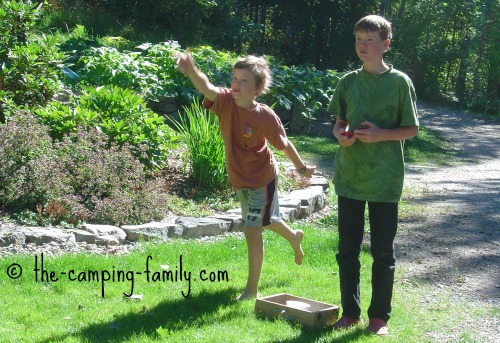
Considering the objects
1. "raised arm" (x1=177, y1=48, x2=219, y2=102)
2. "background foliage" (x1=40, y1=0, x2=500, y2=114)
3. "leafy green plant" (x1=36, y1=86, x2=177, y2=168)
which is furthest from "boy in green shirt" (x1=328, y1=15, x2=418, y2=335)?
"background foliage" (x1=40, y1=0, x2=500, y2=114)

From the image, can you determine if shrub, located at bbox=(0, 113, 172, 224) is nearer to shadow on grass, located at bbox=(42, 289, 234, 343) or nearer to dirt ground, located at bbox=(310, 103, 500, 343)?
shadow on grass, located at bbox=(42, 289, 234, 343)

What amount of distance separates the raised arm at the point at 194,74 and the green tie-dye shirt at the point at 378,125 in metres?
0.83

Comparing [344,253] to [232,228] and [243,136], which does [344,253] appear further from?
[232,228]

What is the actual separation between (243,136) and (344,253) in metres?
0.94

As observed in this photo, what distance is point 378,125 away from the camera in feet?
13.9

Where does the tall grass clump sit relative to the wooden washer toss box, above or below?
above

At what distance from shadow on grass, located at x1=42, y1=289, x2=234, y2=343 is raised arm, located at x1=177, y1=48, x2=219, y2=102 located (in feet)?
4.12

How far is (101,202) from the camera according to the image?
20.5 feet

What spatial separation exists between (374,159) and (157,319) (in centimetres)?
154

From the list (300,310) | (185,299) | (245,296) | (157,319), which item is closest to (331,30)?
(245,296)

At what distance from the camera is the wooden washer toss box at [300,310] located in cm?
437

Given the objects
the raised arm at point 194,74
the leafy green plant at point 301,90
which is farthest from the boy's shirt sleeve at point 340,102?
the leafy green plant at point 301,90

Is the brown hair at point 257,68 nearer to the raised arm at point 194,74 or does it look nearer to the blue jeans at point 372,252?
the raised arm at point 194,74

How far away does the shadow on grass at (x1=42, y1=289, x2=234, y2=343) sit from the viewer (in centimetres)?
412
